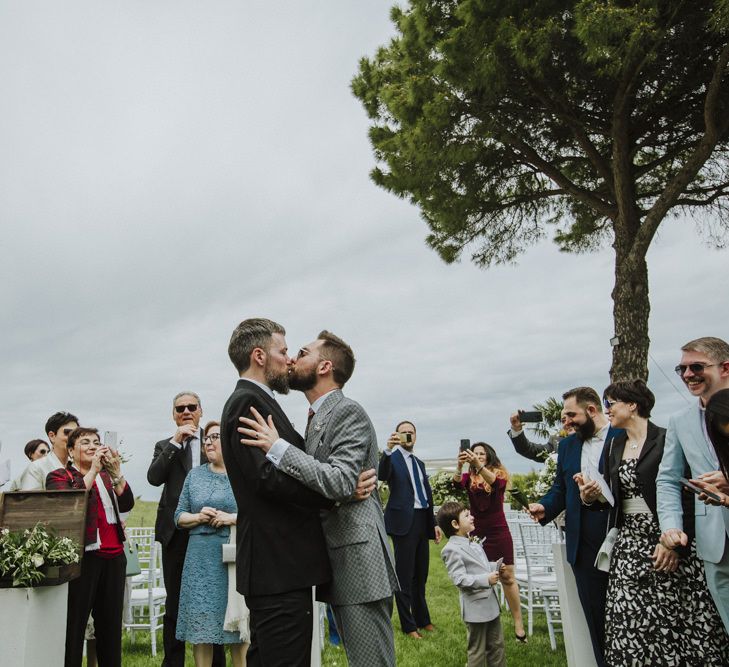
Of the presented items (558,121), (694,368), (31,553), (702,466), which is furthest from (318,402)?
(558,121)

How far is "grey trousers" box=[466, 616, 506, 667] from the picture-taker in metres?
4.66

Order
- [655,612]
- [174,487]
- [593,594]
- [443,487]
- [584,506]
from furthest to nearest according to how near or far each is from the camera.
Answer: [443,487]
[174,487]
[584,506]
[593,594]
[655,612]

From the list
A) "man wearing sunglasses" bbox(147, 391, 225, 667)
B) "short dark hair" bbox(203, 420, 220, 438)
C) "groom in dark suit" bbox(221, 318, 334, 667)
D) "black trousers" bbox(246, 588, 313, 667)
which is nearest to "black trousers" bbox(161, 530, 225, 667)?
"man wearing sunglasses" bbox(147, 391, 225, 667)

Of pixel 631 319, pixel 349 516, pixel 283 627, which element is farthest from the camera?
pixel 631 319

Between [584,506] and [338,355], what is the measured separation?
244 centimetres

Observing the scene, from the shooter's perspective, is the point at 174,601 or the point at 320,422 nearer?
the point at 320,422

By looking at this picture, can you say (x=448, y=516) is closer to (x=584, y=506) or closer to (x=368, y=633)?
(x=584, y=506)

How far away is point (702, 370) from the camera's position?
3283mm

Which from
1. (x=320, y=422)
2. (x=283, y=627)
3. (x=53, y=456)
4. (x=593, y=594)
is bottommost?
(x=593, y=594)

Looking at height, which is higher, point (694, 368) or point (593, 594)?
point (694, 368)

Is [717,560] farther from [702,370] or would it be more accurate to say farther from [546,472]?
[546,472]

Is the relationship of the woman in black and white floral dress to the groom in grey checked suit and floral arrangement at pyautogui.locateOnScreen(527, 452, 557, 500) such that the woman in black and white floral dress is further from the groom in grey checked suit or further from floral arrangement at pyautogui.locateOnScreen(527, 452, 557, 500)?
the groom in grey checked suit

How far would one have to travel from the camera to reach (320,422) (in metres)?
2.75

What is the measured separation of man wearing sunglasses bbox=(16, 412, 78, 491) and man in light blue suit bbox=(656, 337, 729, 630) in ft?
14.0
